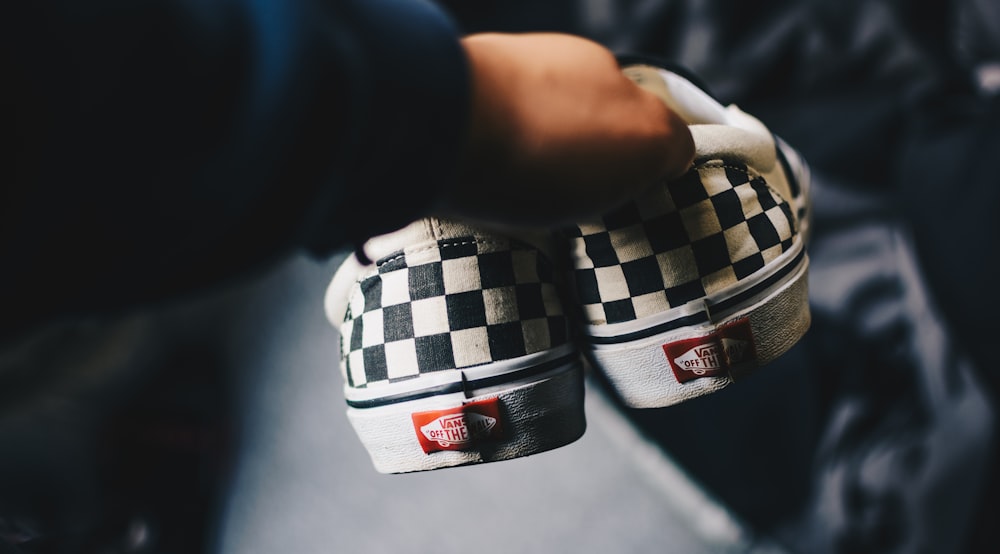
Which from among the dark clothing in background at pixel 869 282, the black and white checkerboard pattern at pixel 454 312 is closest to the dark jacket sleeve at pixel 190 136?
the black and white checkerboard pattern at pixel 454 312

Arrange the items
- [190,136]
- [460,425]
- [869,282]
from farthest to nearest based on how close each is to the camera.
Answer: [869,282]
[460,425]
[190,136]

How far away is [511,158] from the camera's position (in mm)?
314

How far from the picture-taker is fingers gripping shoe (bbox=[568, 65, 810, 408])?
1.38 feet

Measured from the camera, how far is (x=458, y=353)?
1.36 feet

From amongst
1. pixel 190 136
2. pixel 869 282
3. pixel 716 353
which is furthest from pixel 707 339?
pixel 869 282

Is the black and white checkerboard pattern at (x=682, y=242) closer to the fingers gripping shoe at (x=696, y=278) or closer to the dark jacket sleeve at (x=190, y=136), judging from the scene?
the fingers gripping shoe at (x=696, y=278)

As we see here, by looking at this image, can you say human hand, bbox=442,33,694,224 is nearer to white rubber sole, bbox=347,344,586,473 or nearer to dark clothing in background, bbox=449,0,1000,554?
white rubber sole, bbox=347,344,586,473

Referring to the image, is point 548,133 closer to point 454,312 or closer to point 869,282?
point 454,312

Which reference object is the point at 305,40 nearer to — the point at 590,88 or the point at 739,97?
the point at 590,88

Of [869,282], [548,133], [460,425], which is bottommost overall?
[869,282]

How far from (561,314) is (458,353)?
0.07 m

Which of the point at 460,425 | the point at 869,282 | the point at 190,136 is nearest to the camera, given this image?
the point at 190,136

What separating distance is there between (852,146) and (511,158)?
69 cm

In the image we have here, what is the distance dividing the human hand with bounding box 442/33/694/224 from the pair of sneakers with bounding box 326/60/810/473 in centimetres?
8
